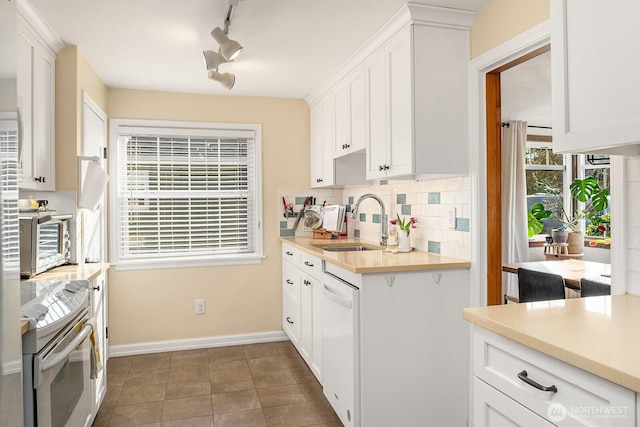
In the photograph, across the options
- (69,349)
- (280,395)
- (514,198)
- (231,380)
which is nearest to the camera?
(69,349)

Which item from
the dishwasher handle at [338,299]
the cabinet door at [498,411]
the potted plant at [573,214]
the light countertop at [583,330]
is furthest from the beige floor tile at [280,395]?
the potted plant at [573,214]

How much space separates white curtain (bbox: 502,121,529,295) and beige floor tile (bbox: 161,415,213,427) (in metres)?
3.26

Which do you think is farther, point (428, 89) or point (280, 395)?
point (280, 395)

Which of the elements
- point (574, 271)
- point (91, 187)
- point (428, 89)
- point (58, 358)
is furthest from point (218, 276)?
point (574, 271)

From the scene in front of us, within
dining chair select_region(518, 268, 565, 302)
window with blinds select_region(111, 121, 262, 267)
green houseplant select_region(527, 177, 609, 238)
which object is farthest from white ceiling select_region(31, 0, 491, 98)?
green houseplant select_region(527, 177, 609, 238)

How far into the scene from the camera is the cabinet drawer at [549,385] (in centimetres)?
91

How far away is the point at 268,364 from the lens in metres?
3.46

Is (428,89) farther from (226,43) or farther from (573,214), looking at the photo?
(573,214)

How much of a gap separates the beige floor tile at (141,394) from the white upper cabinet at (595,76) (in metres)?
2.85

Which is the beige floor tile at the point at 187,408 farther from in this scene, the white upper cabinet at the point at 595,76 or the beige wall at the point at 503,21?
the beige wall at the point at 503,21

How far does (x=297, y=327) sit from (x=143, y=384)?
1.22 meters

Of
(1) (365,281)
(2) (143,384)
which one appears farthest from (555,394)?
(2) (143,384)

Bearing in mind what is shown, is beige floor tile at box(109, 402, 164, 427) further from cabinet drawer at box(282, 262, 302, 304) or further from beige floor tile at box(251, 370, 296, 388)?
cabinet drawer at box(282, 262, 302, 304)

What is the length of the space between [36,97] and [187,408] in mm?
2097
